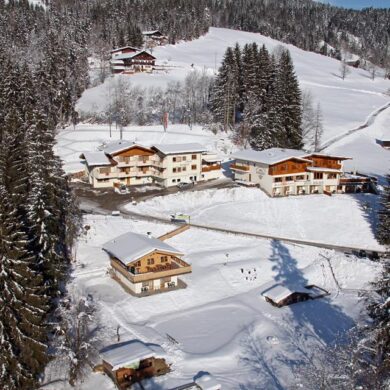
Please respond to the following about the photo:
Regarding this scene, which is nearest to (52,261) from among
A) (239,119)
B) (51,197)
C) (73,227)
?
(51,197)

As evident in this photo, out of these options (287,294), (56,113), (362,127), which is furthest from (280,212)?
(362,127)

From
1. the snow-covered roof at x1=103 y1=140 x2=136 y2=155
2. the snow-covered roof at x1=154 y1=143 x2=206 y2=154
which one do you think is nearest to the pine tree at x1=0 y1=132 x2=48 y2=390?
the snow-covered roof at x1=103 y1=140 x2=136 y2=155

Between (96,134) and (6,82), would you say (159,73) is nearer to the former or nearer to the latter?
(96,134)

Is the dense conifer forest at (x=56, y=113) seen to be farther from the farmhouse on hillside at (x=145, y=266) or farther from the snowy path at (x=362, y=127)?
the snowy path at (x=362, y=127)

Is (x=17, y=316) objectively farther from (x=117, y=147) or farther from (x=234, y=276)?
(x=117, y=147)

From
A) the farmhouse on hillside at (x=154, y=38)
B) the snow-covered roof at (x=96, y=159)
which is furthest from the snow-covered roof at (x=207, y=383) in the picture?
the farmhouse on hillside at (x=154, y=38)

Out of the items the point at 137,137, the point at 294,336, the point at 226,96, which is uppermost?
the point at 226,96
